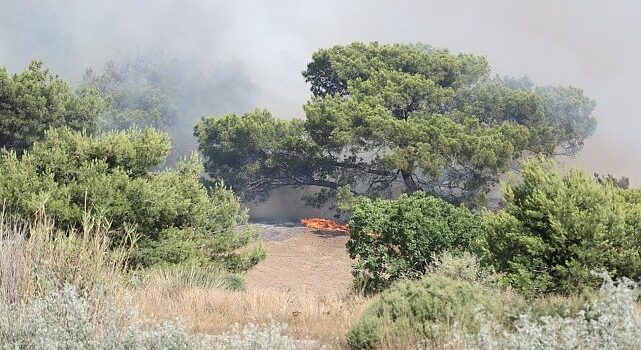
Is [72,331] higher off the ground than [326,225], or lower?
lower

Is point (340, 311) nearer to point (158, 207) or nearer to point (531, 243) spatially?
point (531, 243)

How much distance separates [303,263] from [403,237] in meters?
14.5

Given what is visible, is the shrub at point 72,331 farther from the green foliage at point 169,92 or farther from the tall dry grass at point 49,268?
the green foliage at point 169,92

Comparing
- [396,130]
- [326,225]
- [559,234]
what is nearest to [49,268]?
[559,234]

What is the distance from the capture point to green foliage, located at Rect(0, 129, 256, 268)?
15.7 m

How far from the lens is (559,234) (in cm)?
1172

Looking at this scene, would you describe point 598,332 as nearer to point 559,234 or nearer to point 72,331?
point 72,331

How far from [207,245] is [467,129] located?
22.9 meters

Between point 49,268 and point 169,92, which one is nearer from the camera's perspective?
point 49,268

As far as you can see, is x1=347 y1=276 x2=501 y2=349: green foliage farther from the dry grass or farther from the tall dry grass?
the tall dry grass

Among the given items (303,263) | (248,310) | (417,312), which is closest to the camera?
(417,312)

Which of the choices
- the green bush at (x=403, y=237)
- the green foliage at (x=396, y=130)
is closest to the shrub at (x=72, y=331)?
the green bush at (x=403, y=237)

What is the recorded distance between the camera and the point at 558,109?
46.2 metres

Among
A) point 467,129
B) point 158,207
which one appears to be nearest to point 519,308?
point 158,207
